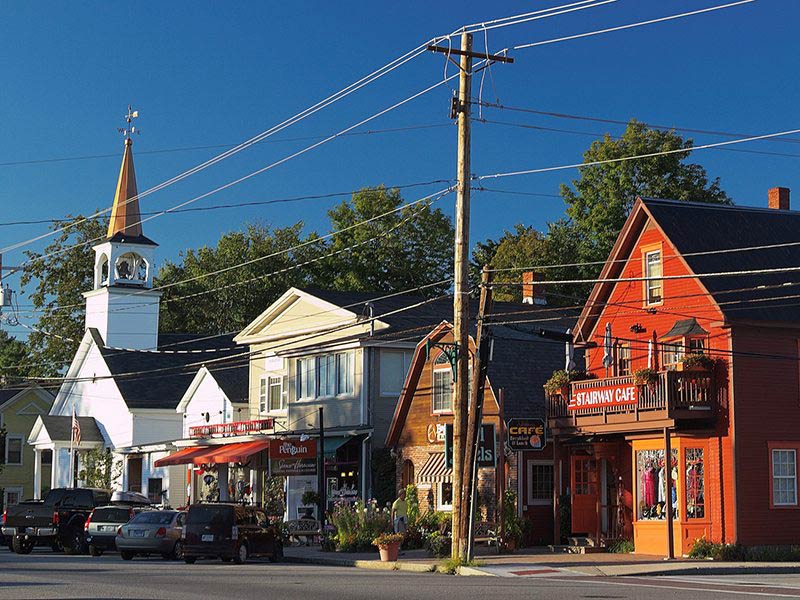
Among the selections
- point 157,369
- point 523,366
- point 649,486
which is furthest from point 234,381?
point 649,486

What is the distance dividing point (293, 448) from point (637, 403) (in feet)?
47.7

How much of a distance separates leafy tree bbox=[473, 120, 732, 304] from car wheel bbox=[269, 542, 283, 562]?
27551 millimetres

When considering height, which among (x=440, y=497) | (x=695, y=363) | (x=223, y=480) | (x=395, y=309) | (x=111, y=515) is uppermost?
(x=395, y=309)

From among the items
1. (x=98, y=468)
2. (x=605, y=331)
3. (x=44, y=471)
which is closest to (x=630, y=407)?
(x=605, y=331)

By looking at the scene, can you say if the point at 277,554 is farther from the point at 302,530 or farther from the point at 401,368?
the point at 401,368

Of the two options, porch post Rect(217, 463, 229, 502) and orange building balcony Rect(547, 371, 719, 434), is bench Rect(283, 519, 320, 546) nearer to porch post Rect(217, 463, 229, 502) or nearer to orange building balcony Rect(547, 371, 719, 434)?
porch post Rect(217, 463, 229, 502)

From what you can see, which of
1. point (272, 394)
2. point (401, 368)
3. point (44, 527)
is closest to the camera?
point (44, 527)

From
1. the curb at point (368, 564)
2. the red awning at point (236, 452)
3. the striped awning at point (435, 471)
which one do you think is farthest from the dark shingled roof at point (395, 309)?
the curb at point (368, 564)

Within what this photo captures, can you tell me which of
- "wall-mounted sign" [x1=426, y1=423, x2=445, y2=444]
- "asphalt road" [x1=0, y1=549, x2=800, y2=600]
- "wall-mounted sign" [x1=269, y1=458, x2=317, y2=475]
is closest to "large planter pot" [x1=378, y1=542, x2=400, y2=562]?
"asphalt road" [x1=0, y1=549, x2=800, y2=600]

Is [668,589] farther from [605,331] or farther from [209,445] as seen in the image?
[209,445]

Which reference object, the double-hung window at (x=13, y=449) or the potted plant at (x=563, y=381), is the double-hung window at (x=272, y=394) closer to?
the potted plant at (x=563, y=381)

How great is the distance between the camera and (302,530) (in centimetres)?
4262

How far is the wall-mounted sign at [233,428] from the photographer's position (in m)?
48.4

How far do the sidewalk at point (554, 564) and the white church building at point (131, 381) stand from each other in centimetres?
2099
